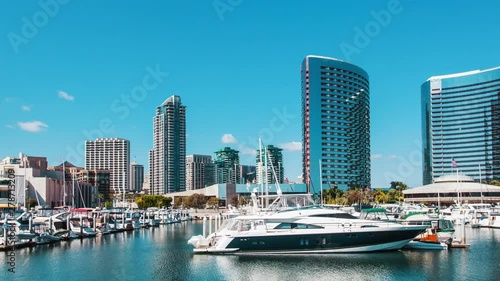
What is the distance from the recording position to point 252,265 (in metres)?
53.9

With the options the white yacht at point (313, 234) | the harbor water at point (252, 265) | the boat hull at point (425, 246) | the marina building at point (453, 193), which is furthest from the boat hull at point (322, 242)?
the marina building at point (453, 193)

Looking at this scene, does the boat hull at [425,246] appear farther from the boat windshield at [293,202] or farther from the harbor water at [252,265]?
the boat windshield at [293,202]

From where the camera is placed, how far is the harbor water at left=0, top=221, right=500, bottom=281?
47.6 meters

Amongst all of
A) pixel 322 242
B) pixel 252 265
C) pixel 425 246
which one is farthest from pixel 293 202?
pixel 425 246

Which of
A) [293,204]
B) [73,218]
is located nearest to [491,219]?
[293,204]

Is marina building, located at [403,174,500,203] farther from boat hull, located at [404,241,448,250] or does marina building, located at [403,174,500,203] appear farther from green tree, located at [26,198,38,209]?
green tree, located at [26,198,38,209]

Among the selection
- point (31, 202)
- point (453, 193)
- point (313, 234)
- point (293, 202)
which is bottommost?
point (453, 193)

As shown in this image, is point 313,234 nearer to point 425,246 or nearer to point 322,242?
point 322,242

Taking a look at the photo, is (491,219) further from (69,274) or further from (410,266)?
(69,274)

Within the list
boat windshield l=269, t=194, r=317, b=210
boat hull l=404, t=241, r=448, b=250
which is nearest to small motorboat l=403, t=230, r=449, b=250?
boat hull l=404, t=241, r=448, b=250

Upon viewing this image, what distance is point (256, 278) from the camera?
47.7m

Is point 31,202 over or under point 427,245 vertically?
under

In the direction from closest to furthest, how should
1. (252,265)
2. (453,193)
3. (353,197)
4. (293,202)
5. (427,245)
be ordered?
1. (252,265)
2. (427,245)
3. (293,202)
4. (353,197)
5. (453,193)

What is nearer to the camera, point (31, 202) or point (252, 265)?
point (252, 265)
